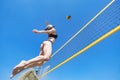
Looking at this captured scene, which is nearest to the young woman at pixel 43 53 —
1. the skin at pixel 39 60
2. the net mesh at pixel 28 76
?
the skin at pixel 39 60

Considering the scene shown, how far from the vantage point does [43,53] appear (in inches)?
356

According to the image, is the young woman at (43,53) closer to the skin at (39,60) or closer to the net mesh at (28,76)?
the skin at (39,60)

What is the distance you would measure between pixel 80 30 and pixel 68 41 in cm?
101

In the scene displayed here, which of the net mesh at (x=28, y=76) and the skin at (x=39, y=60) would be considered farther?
the net mesh at (x=28, y=76)

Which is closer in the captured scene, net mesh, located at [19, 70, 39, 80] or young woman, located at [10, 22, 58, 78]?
young woman, located at [10, 22, 58, 78]

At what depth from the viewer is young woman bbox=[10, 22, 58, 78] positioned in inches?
333

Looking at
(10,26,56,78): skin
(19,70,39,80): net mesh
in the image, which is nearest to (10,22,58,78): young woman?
(10,26,56,78): skin

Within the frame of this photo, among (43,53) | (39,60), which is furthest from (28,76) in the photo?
(39,60)

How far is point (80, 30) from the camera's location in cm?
1307

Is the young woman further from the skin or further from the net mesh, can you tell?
the net mesh

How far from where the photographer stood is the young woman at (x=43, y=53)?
27.7ft

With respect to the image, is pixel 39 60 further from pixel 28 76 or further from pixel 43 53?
pixel 28 76

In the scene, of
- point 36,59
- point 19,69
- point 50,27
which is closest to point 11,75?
point 19,69

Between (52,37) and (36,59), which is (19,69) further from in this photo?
(52,37)
